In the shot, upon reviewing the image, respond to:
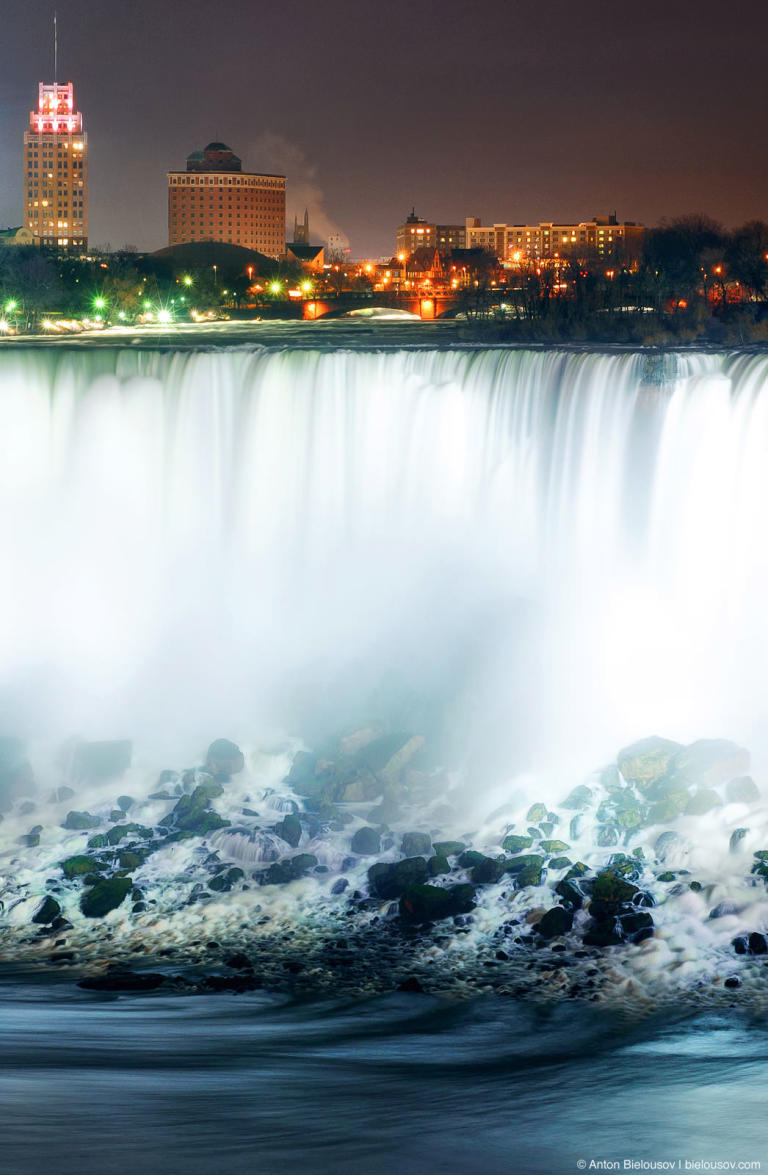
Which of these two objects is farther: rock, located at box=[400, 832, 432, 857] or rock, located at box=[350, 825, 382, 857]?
rock, located at box=[350, 825, 382, 857]

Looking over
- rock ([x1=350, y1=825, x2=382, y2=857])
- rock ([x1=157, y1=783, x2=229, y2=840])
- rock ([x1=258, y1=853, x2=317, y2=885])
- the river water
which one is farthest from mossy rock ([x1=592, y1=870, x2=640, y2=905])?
rock ([x1=157, y1=783, x2=229, y2=840])

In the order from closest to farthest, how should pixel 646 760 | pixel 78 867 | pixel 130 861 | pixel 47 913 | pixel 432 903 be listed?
pixel 432 903 < pixel 47 913 < pixel 78 867 < pixel 130 861 < pixel 646 760

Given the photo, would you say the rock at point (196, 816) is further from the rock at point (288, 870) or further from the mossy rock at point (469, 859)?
the mossy rock at point (469, 859)

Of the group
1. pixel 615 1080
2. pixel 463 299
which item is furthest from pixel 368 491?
pixel 463 299

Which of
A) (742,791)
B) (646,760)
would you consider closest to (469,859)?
(646,760)

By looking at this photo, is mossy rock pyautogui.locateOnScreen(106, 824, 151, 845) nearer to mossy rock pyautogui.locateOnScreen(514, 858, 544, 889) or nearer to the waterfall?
the waterfall

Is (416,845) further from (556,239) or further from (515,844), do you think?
(556,239)

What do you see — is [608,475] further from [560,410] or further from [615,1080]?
[615,1080]
